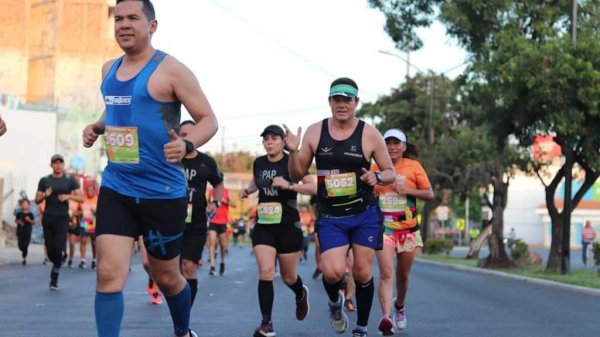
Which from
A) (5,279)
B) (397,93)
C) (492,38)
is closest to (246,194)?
(5,279)

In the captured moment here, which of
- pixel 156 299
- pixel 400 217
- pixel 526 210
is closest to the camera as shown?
pixel 400 217

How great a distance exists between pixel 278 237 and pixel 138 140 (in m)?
4.04

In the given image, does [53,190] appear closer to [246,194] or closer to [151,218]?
[246,194]

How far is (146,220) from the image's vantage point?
6.43 m

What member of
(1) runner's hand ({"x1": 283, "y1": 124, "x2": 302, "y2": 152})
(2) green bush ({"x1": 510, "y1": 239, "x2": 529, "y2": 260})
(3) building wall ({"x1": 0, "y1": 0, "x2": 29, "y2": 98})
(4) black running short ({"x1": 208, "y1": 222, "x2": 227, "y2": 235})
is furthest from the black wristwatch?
(3) building wall ({"x1": 0, "y1": 0, "x2": 29, "y2": 98})

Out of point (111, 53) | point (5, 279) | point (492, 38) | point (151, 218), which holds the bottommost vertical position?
point (5, 279)

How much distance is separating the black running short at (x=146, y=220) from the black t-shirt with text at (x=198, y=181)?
3.97 meters

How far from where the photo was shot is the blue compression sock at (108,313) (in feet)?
20.0

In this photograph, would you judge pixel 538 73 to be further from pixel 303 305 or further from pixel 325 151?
pixel 325 151

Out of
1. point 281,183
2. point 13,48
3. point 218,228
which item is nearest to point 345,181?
point 281,183

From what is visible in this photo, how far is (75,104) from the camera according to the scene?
64125 millimetres

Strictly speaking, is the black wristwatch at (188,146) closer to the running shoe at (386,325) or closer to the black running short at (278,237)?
the black running short at (278,237)

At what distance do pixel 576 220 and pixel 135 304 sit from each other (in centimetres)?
8277

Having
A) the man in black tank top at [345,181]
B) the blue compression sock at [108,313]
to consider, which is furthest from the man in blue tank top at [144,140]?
the man in black tank top at [345,181]
